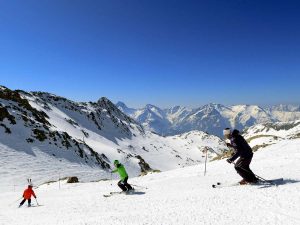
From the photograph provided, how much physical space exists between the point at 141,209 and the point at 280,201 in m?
5.29

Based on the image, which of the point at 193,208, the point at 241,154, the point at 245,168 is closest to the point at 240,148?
the point at 241,154

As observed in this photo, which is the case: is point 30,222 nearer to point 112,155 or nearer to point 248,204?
point 248,204

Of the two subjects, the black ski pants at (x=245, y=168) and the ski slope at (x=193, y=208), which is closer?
the ski slope at (x=193, y=208)

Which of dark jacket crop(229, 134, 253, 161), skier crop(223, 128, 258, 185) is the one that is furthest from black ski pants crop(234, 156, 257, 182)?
dark jacket crop(229, 134, 253, 161)

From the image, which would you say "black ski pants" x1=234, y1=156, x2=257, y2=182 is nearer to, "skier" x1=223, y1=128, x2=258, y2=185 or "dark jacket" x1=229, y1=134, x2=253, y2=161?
"skier" x1=223, y1=128, x2=258, y2=185

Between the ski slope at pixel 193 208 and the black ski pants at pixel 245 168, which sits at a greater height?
the black ski pants at pixel 245 168

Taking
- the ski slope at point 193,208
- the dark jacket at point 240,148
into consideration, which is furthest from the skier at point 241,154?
the ski slope at point 193,208

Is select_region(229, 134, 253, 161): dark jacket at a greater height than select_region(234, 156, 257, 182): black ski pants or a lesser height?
greater

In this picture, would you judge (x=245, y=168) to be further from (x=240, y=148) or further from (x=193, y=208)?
(x=193, y=208)

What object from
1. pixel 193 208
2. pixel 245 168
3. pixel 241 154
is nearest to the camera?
pixel 193 208

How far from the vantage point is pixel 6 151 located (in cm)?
5578

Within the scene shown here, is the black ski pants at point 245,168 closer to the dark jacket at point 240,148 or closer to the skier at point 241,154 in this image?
the skier at point 241,154

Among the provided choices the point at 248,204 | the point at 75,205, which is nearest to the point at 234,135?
the point at 248,204

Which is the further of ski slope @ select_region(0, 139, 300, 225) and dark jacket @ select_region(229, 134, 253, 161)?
dark jacket @ select_region(229, 134, 253, 161)
